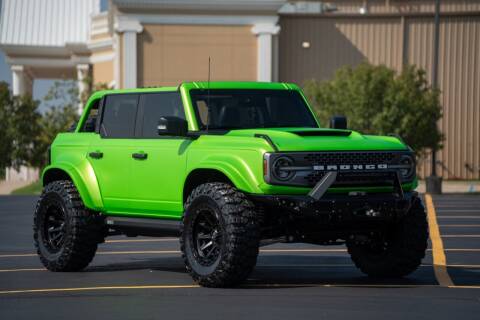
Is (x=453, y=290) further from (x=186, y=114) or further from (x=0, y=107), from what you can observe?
(x=0, y=107)

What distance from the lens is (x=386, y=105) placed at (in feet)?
161

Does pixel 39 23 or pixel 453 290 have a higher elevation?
pixel 39 23

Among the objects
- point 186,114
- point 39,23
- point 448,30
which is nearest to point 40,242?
point 186,114

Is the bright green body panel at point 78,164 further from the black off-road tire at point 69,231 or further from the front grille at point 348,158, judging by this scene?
the front grille at point 348,158

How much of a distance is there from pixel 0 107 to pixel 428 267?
52853 millimetres

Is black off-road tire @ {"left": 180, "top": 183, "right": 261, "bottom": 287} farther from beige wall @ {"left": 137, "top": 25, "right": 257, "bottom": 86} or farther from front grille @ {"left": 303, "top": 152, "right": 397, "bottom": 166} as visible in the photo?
beige wall @ {"left": 137, "top": 25, "right": 257, "bottom": 86}

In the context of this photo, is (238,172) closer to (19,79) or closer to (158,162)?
(158,162)

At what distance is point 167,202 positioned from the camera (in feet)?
41.6

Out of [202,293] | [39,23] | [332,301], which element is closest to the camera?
[332,301]

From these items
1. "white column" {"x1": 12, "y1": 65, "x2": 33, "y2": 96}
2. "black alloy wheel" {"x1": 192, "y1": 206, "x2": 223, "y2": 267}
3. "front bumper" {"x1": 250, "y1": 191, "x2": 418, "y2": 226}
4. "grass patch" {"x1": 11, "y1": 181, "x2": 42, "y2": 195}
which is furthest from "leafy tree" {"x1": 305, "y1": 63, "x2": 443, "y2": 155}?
"white column" {"x1": 12, "y1": 65, "x2": 33, "y2": 96}

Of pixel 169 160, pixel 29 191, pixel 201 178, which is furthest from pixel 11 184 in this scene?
pixel 201 178

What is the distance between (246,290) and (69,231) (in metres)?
2.87

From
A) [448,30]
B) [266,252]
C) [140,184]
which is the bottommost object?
[266,252]

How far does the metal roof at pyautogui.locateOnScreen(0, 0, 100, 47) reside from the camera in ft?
286
